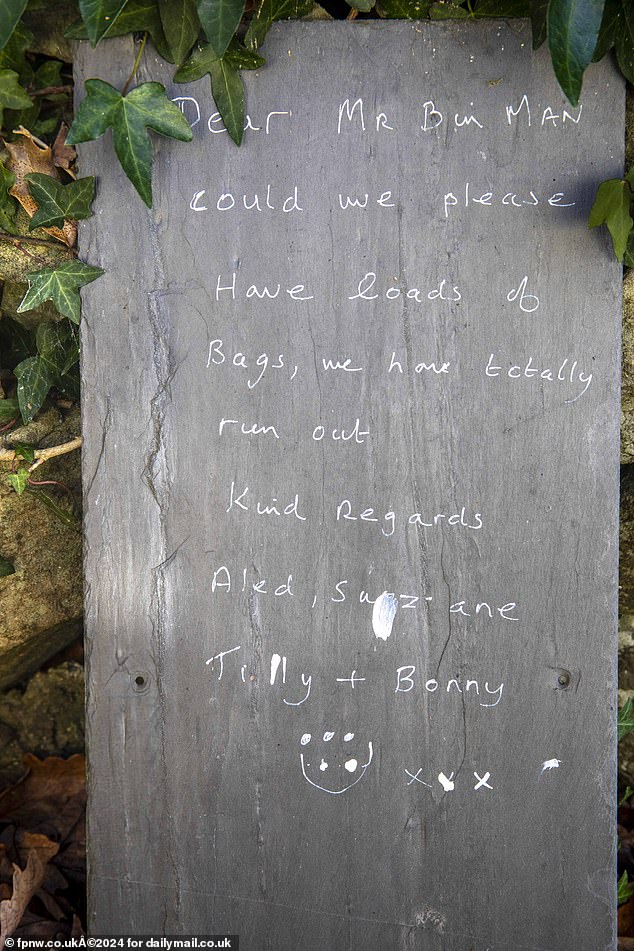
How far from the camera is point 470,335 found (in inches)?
50.4

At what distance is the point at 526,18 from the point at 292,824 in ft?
5.29

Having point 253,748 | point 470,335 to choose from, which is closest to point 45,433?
point 253,748

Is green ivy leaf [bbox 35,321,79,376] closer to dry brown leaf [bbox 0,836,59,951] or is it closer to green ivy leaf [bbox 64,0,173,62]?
green ivy leaf [bbox 64,0,173,62]

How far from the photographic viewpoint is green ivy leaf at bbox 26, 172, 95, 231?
1278mm

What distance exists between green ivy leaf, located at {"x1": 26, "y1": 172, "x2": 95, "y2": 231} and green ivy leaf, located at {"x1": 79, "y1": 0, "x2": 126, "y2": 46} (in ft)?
0.78

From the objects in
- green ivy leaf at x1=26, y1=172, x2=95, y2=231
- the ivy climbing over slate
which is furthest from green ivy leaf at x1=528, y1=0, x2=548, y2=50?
green ivy leaf at x1=26, y1=172, x2=95, y2=231

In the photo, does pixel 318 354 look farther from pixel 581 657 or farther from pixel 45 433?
pixel 581 657

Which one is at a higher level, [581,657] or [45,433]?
[45,433]

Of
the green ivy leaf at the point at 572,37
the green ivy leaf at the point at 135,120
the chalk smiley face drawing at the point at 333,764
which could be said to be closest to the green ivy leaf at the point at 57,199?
the green ivy leaf at the point at 135,120

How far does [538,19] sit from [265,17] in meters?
0.51

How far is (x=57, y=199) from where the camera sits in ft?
4.22

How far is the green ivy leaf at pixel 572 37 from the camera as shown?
105cm

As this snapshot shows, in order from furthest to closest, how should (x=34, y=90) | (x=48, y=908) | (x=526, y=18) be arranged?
(x=48, y=908) → (x=34, y=90) → (x=526, y=18)

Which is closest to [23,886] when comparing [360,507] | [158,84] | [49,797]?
[49,797]
